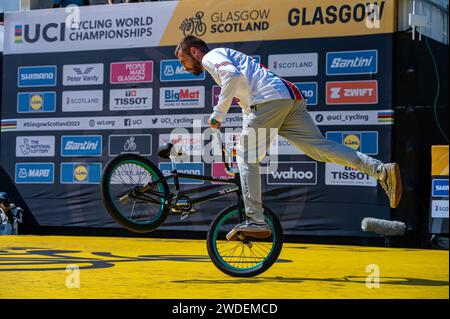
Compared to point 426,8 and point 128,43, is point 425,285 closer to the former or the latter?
point 426,8

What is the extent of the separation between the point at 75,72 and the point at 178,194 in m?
6.27

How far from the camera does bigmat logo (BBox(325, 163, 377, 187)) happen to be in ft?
32.6

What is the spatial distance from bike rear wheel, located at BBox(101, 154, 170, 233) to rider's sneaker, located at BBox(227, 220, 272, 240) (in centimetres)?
57

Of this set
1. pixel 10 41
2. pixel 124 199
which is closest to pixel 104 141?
pixel 10 41

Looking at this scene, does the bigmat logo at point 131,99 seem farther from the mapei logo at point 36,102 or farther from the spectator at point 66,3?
the spectator at point 66,3

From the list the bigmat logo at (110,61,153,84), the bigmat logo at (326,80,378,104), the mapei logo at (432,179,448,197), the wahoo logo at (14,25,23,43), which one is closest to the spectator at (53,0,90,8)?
the wahoo logo at (14,25,23,43)

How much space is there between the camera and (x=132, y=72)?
11188 millimetres

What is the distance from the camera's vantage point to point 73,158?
450 inches

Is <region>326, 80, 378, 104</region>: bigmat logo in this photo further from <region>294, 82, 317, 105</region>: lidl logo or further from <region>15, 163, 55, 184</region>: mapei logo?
<region>15, 163, 55, 184</region>: mapei logo

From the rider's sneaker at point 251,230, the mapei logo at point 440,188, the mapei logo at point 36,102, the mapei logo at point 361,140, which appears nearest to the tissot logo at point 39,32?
the mapei logo at point 36,102

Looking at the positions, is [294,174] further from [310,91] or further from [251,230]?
[251,230]

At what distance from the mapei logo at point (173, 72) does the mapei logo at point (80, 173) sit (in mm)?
1623

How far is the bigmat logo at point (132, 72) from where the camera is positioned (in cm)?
1111
